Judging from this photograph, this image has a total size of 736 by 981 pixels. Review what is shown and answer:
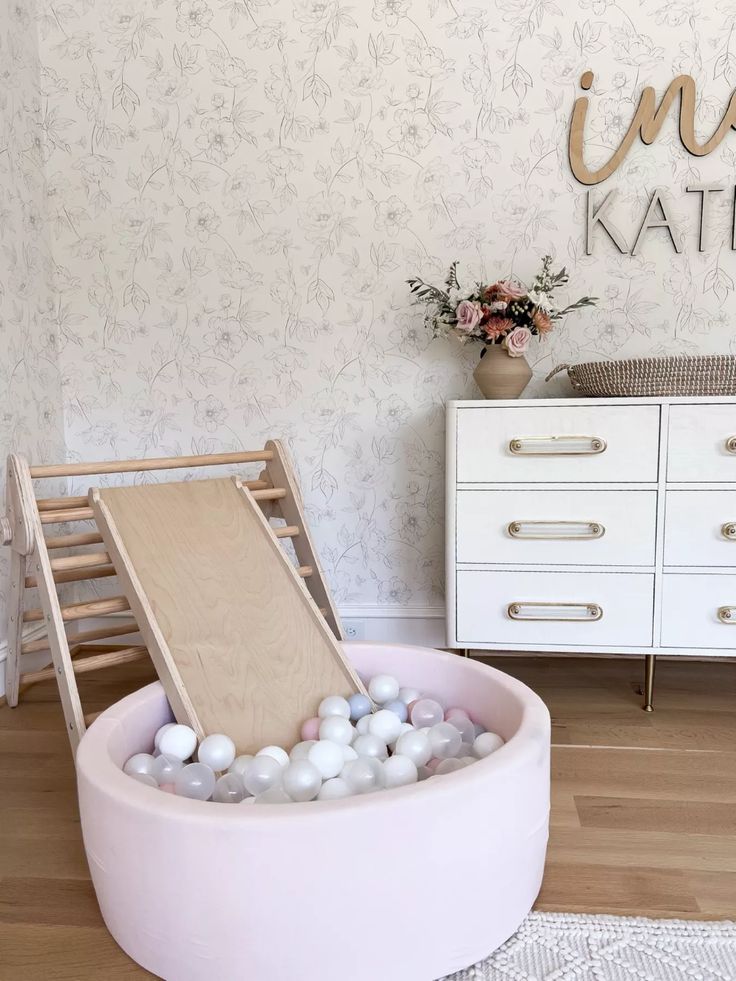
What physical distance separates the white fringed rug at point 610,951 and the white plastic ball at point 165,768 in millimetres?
516

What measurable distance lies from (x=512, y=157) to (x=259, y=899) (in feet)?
6.77

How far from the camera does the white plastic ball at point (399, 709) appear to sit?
1445mm

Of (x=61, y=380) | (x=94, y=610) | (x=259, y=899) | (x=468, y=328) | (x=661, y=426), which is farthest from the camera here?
(x=61, y=380)

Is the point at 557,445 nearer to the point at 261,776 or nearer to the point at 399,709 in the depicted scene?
the point at 399,709

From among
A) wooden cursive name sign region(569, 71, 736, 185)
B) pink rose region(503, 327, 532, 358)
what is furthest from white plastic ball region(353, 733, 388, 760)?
wooden cursive name sign region(569, 71, 736, 185)

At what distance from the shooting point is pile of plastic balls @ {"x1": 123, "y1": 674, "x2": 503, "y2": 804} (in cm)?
114

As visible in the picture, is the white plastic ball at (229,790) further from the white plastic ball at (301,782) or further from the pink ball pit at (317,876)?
the pink ball pit at (317,876)

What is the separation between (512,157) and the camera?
2174 mm

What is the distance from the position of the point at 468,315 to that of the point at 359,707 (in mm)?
1053

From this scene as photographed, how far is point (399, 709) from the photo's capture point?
1.45m

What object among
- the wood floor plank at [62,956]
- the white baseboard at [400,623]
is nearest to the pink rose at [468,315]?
the white baseboard at [400,623]

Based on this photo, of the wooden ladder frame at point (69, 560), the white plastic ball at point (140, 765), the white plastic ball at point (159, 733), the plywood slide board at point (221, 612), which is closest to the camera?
the white plastic ball at point (140, 765)

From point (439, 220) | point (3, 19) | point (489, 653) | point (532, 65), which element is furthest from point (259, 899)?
point (3, 19)

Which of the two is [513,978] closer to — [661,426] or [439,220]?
[661,426]
